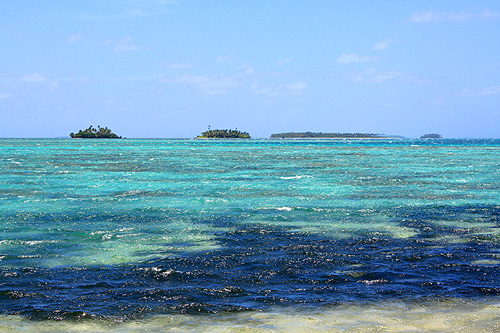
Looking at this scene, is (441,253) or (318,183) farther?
(318,183)

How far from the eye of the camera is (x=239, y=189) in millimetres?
24859

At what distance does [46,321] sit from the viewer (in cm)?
713

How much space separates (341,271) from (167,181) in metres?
21.1

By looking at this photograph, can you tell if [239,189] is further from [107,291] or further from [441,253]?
[107,291]

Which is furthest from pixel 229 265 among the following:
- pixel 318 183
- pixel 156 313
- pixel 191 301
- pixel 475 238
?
pixel 318 183

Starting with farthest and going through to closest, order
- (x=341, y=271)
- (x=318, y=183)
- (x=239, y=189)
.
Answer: (x=318, y=183), (x=239, y=189), (x=341, y=271)

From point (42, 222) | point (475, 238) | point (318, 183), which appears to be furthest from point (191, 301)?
point (318, 183)

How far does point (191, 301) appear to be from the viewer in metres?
7.96

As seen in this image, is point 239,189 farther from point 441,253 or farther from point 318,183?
point 441,253

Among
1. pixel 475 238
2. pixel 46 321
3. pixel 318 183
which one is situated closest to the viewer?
pixel 46 321

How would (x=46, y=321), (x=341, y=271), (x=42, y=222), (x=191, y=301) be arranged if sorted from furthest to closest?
(x=42, y=222) → (x=341, y=271) → (x=191, y=301) → (x=46, y=321)

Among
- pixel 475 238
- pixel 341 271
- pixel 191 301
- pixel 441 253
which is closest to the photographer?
pixel 191 301

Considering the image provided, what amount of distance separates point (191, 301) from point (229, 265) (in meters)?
2.13

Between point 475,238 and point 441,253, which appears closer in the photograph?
point 441,253
